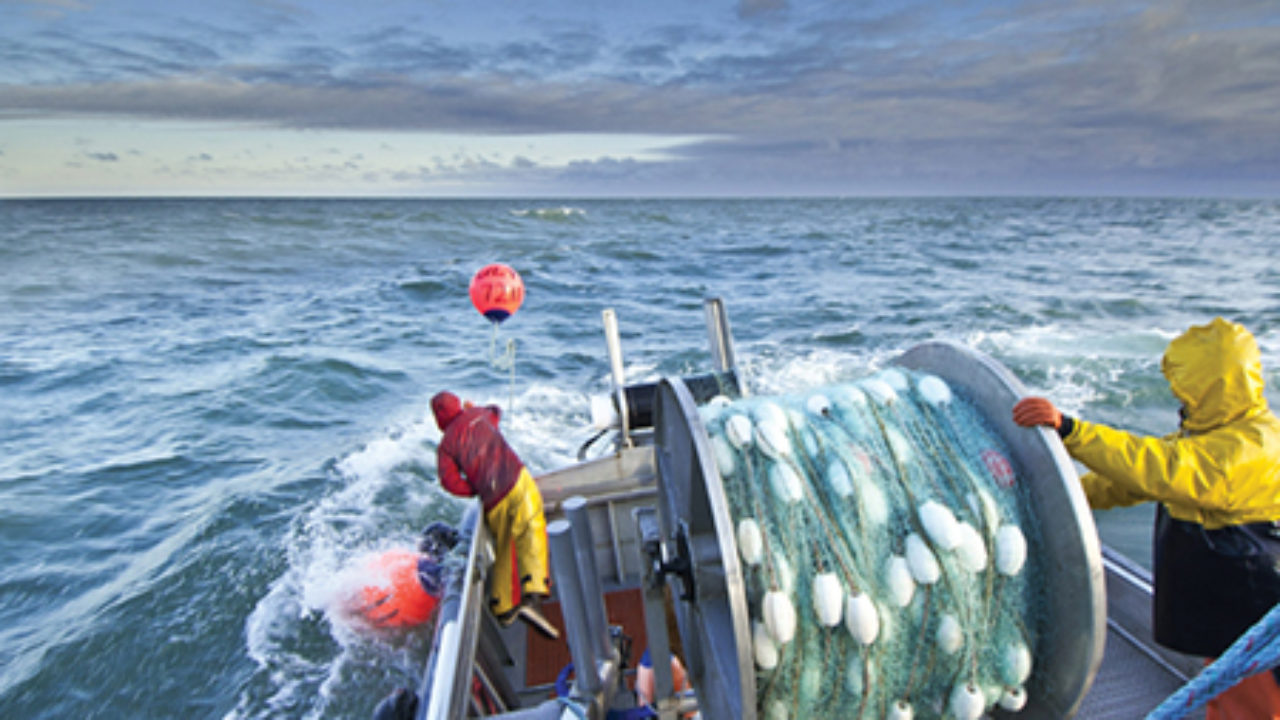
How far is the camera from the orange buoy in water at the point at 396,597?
6992 millimetres

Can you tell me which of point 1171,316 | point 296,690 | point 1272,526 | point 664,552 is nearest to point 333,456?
point 296,690

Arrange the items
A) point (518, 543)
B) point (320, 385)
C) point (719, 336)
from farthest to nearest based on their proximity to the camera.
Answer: point (320, 385) → point (719, 336) → point (518, 543)

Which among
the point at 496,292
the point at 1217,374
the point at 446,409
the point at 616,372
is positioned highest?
the point at 496,292

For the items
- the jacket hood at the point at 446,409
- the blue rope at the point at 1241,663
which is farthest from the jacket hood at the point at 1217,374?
the jacket hood at the point at 446,409

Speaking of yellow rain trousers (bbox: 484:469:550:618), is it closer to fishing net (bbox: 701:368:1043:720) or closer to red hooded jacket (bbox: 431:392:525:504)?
red hooded jacket (bbox: 431:392:525:504)

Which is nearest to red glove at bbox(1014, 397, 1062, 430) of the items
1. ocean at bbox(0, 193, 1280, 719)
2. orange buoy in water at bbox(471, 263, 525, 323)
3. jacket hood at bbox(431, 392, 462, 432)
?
jacket hood at bbox(431, 392, 462, 432)

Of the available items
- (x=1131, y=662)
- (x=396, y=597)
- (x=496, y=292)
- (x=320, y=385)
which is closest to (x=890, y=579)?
(x=1131, y=662)

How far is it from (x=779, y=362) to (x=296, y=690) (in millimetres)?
11084

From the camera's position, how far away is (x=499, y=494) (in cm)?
528

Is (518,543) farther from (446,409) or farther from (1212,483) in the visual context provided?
(1212,483)

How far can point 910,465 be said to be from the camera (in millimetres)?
2996

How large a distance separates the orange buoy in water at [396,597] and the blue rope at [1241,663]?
20.4 ft

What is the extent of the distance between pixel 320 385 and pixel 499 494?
11.0 meters

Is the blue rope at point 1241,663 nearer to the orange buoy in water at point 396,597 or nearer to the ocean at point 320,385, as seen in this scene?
the ocean at point 320,385
